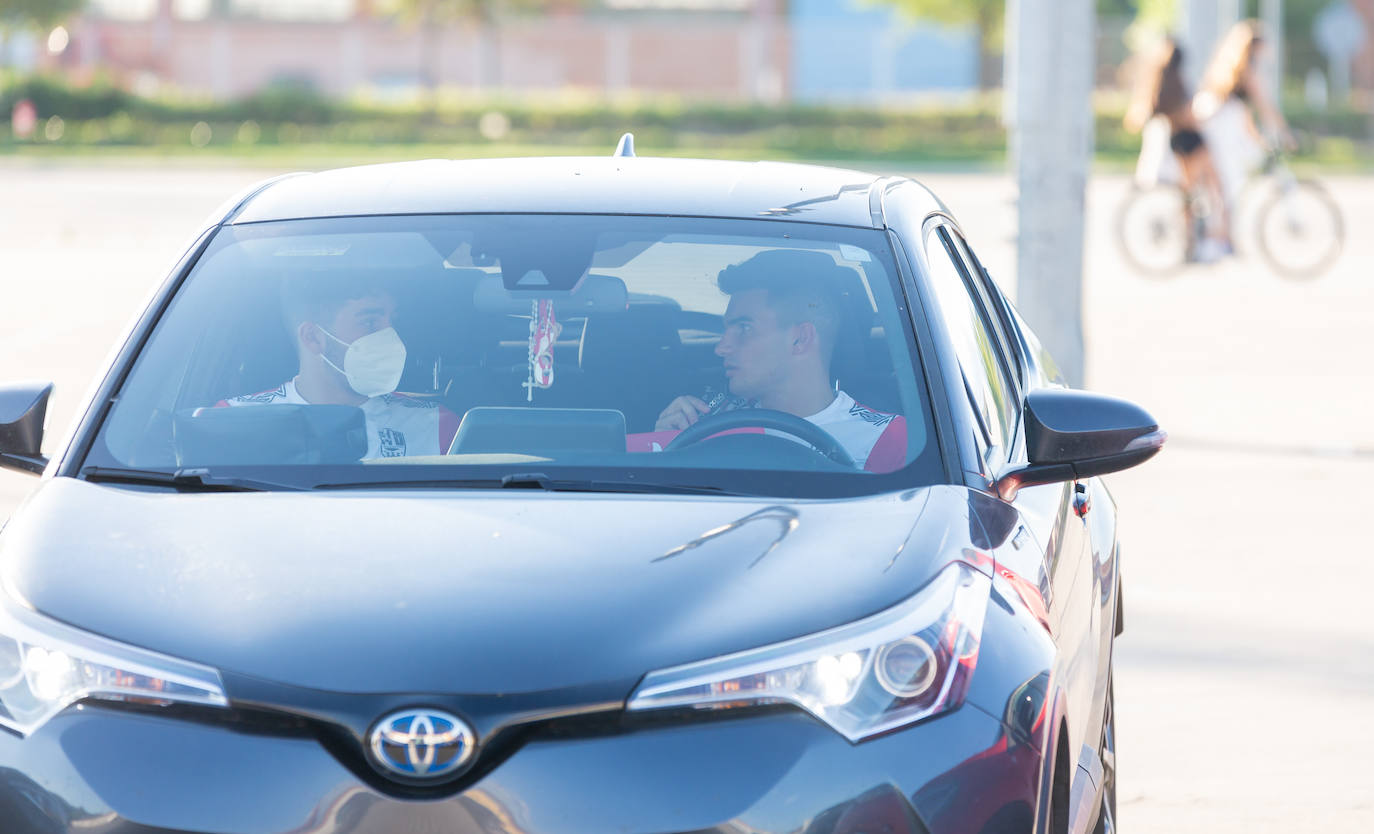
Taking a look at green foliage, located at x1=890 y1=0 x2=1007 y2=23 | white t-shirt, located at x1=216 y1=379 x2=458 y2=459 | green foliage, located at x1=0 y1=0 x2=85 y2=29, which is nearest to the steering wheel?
white t-shirt, located at x1=216 y1=379 x2=458 y2=459

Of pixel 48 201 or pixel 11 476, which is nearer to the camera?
pixel 11 476

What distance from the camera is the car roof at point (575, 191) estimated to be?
4.06m

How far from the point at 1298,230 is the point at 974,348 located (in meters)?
13.8

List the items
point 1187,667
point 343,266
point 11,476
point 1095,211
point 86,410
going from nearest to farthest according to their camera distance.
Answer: point 86,410, point 343,266, point 1187,667, point 11,476, point 1095,211

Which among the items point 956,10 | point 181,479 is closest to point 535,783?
point 181,479

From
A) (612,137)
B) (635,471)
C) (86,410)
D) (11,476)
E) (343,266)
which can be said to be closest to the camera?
(635,471)

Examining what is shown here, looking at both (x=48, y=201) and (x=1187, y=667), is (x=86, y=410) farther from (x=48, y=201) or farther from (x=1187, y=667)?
(x=48, y=201)

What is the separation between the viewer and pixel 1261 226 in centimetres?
1692

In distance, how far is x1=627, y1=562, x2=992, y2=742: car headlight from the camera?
278 cm

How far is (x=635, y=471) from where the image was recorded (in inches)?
137

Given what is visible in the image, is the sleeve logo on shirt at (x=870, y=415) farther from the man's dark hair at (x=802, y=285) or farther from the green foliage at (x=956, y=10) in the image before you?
the green foliage at (x=956, y=10)

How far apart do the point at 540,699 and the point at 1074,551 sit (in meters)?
1.50

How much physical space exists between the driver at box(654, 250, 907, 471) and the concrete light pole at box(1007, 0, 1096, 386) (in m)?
5.46

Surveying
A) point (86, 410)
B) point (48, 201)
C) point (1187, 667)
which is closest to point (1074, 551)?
point (86, 410)
